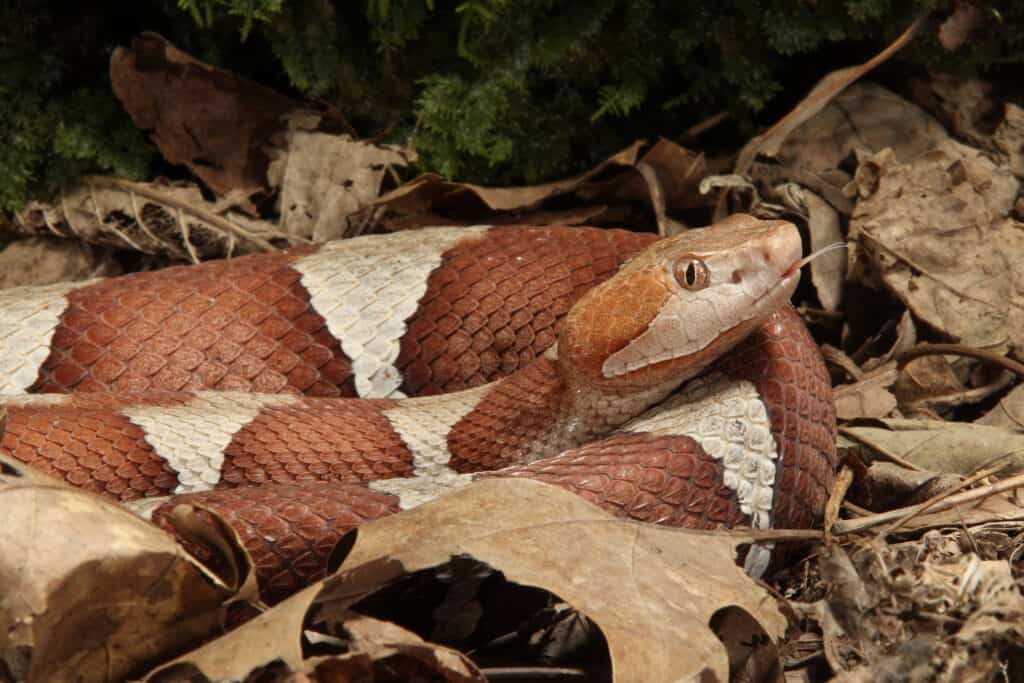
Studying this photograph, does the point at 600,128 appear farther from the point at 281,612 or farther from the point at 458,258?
the point at 281,612

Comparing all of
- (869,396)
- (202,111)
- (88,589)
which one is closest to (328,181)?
(202,111)

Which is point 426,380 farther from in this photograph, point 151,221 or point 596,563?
point 596,563

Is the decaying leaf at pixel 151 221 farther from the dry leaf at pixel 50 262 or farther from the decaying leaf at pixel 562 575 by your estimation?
the decaying leaf at pixel 562 575

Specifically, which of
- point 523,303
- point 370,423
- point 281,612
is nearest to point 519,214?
point 523,303

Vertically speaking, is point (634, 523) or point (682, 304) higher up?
point (682, 304)

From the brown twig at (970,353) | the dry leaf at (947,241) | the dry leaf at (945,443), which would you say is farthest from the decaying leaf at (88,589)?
the dry leaf at (947,241)

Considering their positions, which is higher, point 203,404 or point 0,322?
point 0,322

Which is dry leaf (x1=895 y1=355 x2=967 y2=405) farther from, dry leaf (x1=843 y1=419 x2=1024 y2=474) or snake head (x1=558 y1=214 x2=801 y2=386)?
snake head (x1=558 y1=214 x2=801 y2=386)
